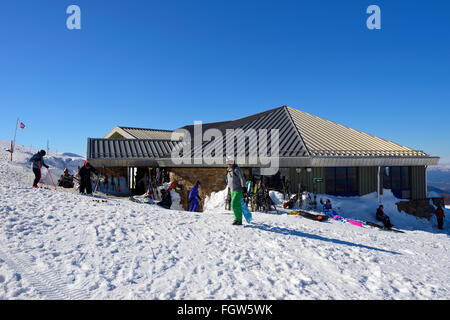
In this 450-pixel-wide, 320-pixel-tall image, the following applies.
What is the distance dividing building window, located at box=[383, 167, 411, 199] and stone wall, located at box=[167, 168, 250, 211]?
742 centimetres

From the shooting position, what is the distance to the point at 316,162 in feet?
39.2

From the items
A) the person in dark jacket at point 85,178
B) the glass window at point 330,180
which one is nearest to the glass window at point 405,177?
the glass window at point 330,180

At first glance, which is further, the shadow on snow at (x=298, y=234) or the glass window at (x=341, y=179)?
the glass window at (x=341, y=179)

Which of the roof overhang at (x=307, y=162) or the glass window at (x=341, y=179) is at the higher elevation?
the roof overhang at (x=307, y=162)

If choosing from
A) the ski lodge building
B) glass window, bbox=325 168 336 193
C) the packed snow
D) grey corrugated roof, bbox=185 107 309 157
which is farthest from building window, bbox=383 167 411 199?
the packed snow

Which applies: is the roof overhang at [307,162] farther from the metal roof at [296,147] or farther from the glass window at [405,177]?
the glass window at [405,177]

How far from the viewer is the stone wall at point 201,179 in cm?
Answer: 1366

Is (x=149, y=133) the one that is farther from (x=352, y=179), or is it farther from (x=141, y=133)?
(x=352, y=179)

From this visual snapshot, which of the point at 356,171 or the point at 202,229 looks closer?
the point at 202,229

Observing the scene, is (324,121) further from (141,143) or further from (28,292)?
(28,292)

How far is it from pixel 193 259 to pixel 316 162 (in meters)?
8.76
